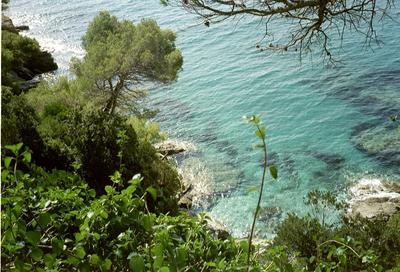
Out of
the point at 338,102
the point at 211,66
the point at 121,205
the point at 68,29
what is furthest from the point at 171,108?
the point at 121,205

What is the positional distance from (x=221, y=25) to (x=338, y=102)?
1447 centimetres

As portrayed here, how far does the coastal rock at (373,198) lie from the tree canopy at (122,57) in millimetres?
9093

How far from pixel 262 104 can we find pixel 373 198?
967 cm

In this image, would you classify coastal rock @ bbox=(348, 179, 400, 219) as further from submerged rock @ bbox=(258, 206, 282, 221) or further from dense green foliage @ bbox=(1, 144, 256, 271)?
dense green foliage @ bbox=(1, 144, 256, 271)

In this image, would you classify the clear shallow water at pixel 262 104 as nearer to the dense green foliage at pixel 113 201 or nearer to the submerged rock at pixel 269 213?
the submerged rock at pixel 269 213

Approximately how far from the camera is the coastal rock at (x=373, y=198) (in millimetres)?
14117

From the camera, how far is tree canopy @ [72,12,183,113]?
18.4 metres

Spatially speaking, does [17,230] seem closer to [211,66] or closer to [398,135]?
[398,135]

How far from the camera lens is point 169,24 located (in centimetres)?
3062

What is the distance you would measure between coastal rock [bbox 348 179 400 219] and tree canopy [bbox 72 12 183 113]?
909 centimetres

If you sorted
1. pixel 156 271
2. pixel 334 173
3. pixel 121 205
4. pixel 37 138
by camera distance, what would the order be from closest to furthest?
pixel 156 271, pixel 121 205, pixel 37 138, pixel 334 173

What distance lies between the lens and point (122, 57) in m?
18.6

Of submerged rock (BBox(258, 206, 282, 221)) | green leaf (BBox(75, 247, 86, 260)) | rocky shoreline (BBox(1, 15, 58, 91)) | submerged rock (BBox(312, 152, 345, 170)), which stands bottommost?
submerged rock (BBox(258, 206, 282, 221))

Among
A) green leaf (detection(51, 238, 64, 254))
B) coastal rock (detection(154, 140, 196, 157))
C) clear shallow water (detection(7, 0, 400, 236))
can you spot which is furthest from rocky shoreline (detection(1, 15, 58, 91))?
green leaf (detection(51, 238, 64, 254))
